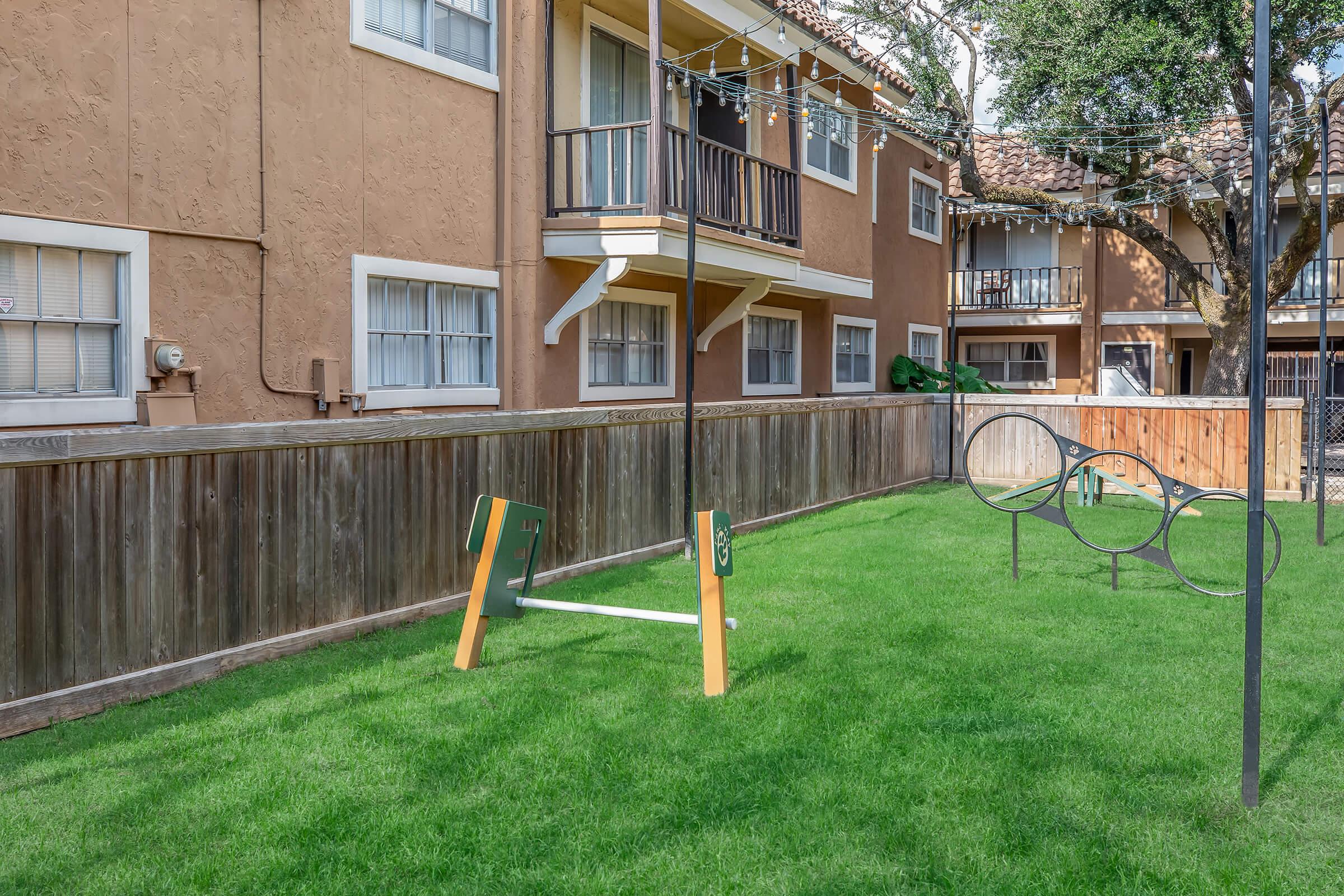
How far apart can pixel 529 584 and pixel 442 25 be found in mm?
5930

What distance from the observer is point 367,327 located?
9297mm

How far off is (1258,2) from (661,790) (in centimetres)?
387

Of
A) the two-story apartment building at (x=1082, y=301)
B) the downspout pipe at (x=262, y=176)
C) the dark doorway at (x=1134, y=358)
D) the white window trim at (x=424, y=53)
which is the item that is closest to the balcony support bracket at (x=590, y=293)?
the white window trim at (x=424, y=53)

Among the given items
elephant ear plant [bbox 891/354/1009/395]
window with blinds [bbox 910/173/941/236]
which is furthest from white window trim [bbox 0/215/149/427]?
window with blinds [bbox 910/173/941/236]

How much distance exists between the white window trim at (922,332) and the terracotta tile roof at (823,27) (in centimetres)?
500

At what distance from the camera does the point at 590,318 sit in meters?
11.9

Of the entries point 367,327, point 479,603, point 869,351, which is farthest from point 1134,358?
point 479,603

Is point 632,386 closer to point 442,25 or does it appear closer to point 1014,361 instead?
point 442,25

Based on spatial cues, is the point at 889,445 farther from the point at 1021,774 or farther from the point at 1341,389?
the point at 1341,389

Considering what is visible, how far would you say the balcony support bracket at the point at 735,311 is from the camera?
43.7 feet

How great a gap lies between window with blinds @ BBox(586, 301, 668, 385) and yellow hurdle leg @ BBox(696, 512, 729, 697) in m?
5.90

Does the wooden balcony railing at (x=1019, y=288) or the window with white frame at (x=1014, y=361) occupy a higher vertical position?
the wooden balcony railing at (x=1019, y=288)

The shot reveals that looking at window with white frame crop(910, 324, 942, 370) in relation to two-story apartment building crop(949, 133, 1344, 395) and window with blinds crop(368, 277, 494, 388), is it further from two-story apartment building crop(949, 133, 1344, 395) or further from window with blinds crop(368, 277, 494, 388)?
window with blinds crop(368, 277, 494, 388)

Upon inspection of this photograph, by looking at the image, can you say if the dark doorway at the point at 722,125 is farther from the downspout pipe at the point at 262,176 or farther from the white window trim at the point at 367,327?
the downspout pipe at the point at 262,176
